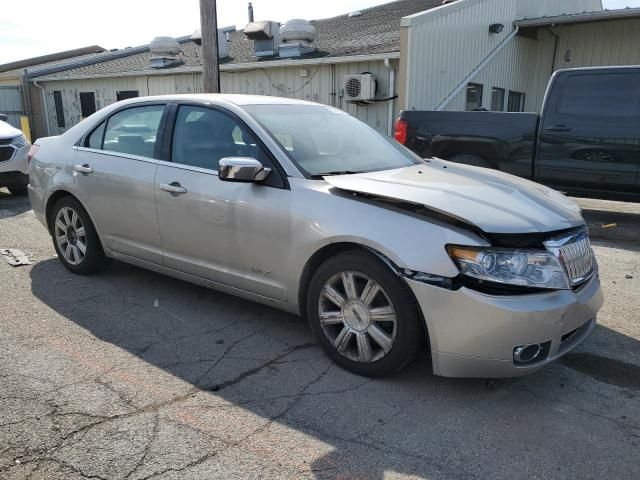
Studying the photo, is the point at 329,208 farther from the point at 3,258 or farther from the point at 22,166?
the point at 22,166

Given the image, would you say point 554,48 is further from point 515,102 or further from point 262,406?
point 262,406

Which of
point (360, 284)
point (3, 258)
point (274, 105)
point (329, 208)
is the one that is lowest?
point (3, 258)

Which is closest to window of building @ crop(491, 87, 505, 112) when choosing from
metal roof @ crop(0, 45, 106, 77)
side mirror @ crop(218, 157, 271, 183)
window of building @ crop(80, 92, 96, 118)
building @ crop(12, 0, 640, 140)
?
building @ crop(12, 0, 640, 140)

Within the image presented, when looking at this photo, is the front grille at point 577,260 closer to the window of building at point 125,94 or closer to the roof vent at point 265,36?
the roof vent at point 265,36

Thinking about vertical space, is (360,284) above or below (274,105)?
below

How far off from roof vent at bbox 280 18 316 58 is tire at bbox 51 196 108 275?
932 cm

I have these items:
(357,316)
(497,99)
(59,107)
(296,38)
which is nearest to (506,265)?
(357,316)

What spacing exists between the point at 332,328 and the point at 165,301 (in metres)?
1.72

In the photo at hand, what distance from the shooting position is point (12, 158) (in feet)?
28.6

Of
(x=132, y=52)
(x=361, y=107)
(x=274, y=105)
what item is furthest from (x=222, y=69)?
(x=274, y=105)

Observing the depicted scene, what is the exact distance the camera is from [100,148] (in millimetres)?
4750

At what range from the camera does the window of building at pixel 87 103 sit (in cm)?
1884

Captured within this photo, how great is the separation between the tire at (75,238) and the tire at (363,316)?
2410mm

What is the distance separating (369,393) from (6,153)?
792 centimetres
